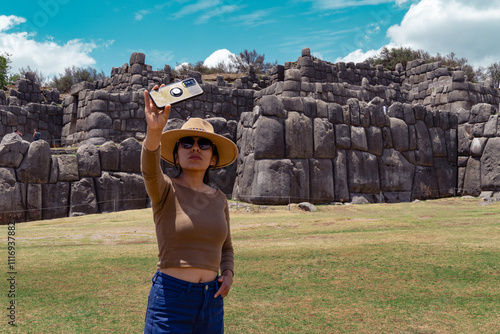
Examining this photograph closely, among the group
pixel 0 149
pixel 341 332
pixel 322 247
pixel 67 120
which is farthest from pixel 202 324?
pixel 67 120

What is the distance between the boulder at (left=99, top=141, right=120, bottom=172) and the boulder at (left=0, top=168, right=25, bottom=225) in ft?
9.09

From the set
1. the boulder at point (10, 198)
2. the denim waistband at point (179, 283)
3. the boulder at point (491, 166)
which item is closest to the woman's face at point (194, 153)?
the denim waistband at point (179, 283)

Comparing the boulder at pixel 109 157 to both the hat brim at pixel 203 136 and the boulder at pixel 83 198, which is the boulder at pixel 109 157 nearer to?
the boulder at pixel 83 198

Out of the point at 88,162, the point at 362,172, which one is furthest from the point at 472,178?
→ the point at 88,162

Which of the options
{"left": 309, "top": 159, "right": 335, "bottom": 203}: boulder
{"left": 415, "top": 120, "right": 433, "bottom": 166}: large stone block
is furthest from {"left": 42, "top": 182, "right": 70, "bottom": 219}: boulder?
{"left": 415, "top": 120, "right": 433, "bottom": 166}: large stone block

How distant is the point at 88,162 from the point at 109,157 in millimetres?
791

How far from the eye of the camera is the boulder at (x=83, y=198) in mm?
15055

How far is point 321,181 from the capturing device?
1598cm

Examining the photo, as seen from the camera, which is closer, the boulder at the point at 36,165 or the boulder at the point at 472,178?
the boulder at the point at 36,165

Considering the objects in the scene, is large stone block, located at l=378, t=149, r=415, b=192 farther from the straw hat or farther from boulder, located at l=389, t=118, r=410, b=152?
the straw hat

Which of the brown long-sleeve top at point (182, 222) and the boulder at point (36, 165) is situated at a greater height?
the boulder at point (36, 165)

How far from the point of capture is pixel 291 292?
5.24 metres

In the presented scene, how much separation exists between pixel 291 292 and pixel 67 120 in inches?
935

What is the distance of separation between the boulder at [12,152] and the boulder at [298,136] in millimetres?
8421
